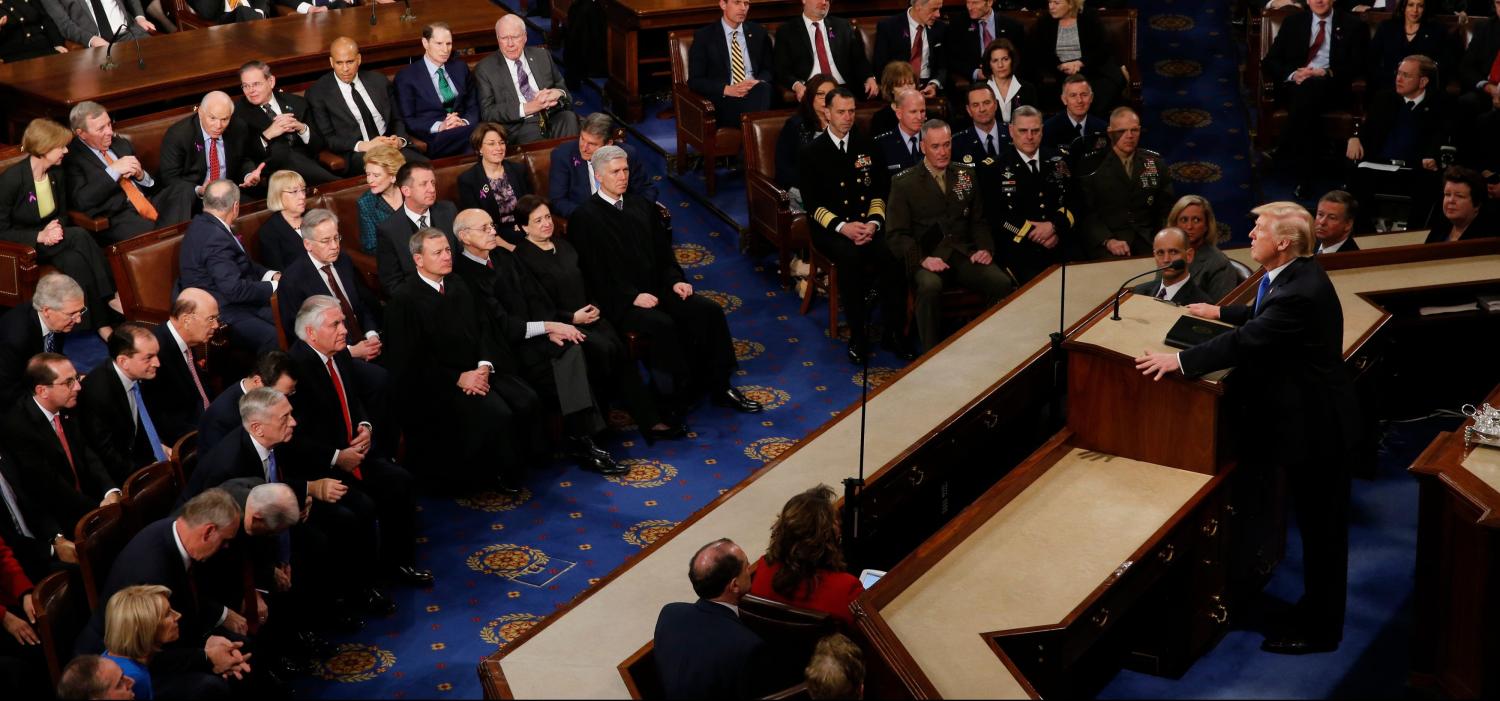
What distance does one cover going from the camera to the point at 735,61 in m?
8.62

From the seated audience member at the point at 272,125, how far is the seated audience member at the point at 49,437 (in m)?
2.39

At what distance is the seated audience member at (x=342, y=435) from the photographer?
559 centimetres

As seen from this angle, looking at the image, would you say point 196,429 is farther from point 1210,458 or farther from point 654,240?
point 1210,458

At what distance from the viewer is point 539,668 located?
406 centimetres

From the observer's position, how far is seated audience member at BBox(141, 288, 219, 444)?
593cm

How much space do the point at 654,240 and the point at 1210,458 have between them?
2.90 metres

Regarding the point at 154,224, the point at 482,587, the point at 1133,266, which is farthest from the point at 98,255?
the point at 1133,266

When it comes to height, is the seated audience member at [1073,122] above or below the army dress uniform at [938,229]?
above

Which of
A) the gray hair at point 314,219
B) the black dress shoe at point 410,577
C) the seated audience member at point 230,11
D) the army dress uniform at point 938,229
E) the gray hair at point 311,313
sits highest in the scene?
the seated audience member at point 230,11

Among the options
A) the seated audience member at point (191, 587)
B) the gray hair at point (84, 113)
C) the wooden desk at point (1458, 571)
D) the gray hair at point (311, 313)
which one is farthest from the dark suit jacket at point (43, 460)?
the wooden desk at point (1458, 571)

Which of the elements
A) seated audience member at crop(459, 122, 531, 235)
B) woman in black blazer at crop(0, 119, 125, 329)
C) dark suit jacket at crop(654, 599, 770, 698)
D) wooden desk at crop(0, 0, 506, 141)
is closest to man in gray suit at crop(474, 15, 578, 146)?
wooden desk at crop(0, 0, 506, 141)

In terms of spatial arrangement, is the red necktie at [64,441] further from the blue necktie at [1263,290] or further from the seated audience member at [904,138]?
the blue necktie at [1263,290]

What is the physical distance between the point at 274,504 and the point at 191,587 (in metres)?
0.34

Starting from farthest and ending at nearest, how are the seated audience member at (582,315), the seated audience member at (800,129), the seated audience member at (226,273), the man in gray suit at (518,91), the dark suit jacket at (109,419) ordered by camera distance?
the man in gray suit at (518,91)
the seated audience member at (800,129)
the seated audience member at (582,315)
the seated audience member at (226,273)
the dark suit jacket at (109,419)
